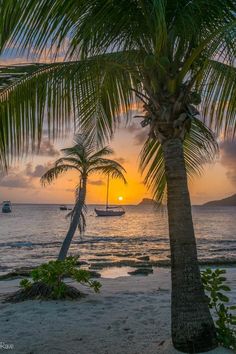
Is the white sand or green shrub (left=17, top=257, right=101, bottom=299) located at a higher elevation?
green shrub (left=17, top=257, right=101, bottom=299)

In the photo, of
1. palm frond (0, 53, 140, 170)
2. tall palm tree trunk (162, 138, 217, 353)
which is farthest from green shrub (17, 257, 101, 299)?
tall palm tree trunk (162, 138, 217, 353)

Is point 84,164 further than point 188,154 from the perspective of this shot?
Yes

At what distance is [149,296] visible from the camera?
366 inches

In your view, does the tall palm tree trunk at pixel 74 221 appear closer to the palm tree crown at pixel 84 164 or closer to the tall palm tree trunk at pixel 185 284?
the palm tree crown at pixel 84 164

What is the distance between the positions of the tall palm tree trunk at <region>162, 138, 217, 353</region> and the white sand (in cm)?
23

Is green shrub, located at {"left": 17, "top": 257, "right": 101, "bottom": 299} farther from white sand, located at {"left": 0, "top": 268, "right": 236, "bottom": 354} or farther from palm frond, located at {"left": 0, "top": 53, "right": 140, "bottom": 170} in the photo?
palm frond, located at {"left": 0, "top": 53, "right": 140, "bottom": 170}

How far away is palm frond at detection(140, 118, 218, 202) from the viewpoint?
7195 millimetres

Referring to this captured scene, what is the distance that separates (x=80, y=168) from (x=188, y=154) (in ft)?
30.6

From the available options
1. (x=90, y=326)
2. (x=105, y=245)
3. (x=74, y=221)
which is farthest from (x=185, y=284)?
(x=105, y=245)

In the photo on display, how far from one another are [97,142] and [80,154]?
8861 mm

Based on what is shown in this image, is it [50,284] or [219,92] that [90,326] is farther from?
[219,92]

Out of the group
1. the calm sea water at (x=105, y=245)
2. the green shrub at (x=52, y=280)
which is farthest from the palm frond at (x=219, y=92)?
the green shrub at (x=52, y=280)

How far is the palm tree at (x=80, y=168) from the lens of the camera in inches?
623

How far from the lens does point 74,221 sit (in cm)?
1577
